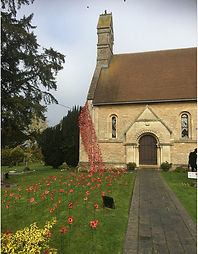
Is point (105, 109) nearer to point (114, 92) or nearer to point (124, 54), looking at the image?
point (114, 92)

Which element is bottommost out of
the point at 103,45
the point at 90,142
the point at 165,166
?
the point at 165,166

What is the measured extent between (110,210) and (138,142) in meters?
11.6

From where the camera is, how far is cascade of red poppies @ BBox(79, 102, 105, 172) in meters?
17.9

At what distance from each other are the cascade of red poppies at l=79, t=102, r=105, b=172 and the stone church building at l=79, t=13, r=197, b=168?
1.58 ft

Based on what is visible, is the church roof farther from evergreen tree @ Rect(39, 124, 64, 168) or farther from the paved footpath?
the paved footpath

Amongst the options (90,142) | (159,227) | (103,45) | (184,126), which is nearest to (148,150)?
(184,126)

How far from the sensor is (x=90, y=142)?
18.1 metres

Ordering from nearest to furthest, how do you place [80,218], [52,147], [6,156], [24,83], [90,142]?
[80,218] → [24,83] → [90,142] → [52,147] → [6,156]

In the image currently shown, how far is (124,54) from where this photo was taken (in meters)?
23.4

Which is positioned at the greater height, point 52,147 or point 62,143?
point 62,143

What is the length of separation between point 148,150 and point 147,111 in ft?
12.6

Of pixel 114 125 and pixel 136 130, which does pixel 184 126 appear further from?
pixel 114 125

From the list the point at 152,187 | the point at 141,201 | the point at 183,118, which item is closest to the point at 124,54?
the point at 183,118

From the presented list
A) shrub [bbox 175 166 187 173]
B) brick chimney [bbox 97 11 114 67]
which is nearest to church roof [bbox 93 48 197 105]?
brick chimney [bbox 97 11 114 67]
